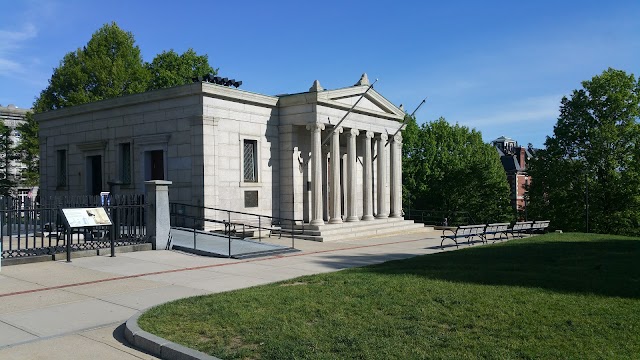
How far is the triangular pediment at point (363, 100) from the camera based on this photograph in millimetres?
25188

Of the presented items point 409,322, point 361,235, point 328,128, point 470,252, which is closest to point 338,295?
point 409,322

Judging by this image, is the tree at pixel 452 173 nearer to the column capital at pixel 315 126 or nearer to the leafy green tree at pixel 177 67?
the leafy green tree at pixel 177 67

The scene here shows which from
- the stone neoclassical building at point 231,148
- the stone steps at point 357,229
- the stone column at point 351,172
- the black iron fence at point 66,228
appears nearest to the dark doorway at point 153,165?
the stone neoclassical building at point 231,148

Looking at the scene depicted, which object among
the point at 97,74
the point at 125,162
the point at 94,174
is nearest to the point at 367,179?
the point at 125,162

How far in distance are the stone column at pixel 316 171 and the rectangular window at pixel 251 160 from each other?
2524 millimetres

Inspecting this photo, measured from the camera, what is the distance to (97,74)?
145ft

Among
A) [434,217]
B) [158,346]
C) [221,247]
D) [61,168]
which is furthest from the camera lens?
[434,217]

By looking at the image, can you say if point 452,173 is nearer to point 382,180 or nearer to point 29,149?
point 382,180

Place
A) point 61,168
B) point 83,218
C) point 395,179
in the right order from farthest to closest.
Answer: point 395,179 < point 61,168 < point 83,218

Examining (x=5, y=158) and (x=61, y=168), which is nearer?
(x=61, y=168)

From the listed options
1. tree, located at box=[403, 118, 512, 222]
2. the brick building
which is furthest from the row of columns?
the brick building

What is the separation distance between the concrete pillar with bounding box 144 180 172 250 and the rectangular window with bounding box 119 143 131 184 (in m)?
8.37

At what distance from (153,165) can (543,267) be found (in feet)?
56.4

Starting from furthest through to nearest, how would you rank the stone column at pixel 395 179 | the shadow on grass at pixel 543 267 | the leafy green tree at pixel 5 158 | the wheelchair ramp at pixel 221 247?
1. the leafy green tree at pixel 5 158
2. the stone column at pixel 395 179
3. the wheelchair ramp at pixel 221 247
4. the shadow on grass at pixel 543 267
